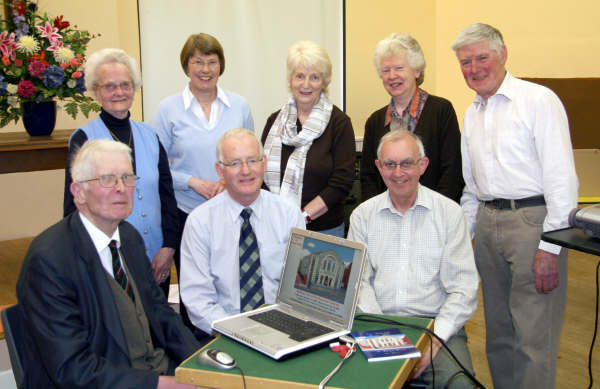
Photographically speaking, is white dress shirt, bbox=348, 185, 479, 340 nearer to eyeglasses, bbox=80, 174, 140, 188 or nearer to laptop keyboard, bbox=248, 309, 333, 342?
laptop keyboard, bbox=248, 309, 333, 342

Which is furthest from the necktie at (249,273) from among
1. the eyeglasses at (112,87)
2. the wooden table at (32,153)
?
the wooden table at (32,153)

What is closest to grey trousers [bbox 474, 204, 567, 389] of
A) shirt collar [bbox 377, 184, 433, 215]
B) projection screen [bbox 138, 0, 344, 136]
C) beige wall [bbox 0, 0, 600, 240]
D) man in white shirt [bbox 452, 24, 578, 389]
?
man in white shirt [bbox 452, 24, 578, 389]

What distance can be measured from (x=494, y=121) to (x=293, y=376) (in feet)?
4.88

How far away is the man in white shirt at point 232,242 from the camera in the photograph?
79.7 inches

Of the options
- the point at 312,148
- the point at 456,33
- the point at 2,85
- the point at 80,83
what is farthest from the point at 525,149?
the point at 456,33

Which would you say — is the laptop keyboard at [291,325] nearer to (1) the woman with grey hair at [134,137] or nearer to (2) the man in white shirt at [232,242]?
(2) the man in white shirt at [232,242]

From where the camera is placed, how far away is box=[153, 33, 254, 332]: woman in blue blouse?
8.93 ft

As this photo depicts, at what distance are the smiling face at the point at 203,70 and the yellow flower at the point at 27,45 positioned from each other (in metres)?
0.76

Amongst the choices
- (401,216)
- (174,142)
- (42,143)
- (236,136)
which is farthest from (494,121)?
(42,143)

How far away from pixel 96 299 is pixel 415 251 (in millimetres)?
1120

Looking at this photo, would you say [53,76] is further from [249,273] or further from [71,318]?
[71,318]

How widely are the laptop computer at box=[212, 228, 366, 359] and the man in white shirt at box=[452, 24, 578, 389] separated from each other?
3.20 feet

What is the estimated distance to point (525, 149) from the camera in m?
2.28

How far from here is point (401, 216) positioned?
215 centimetres
